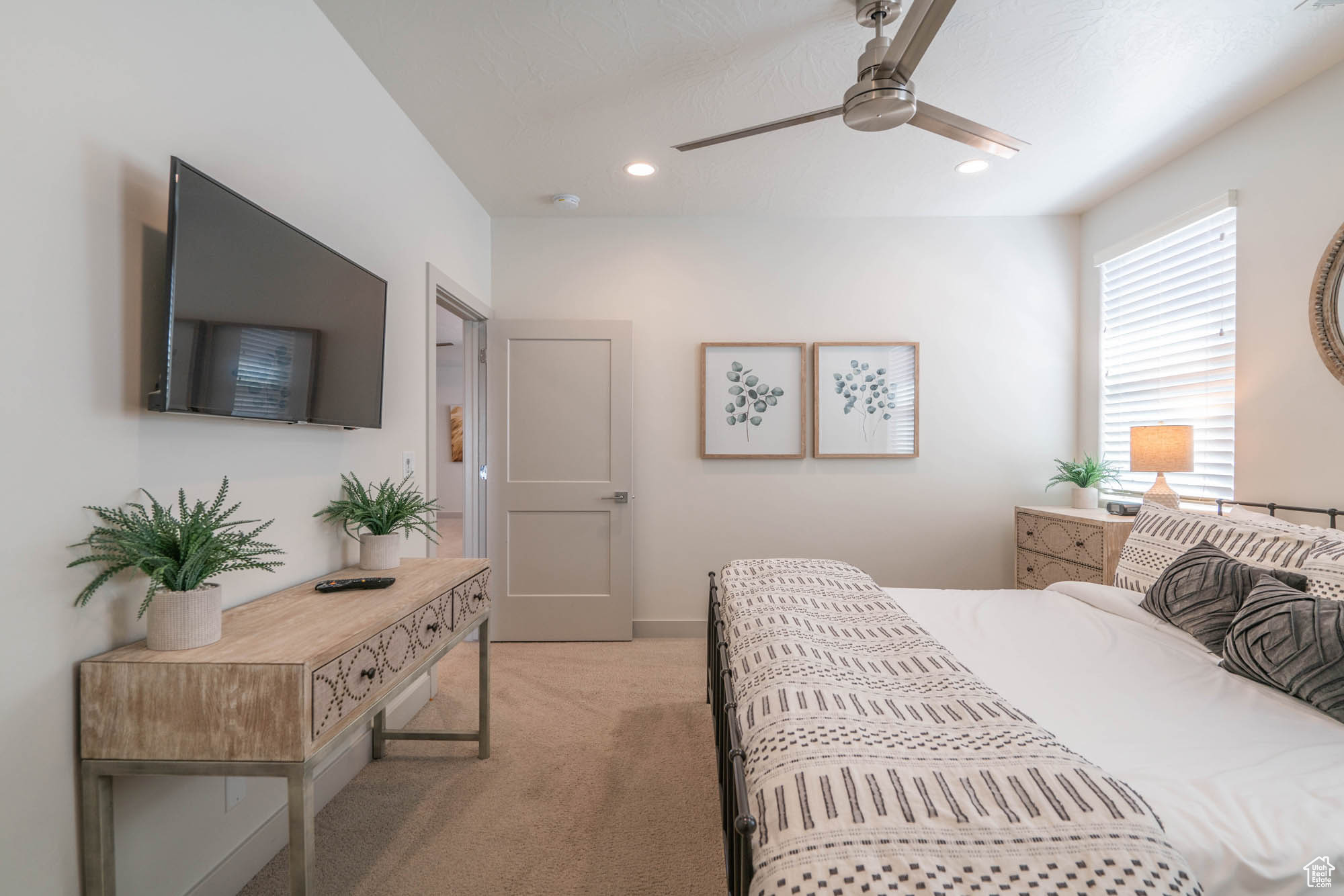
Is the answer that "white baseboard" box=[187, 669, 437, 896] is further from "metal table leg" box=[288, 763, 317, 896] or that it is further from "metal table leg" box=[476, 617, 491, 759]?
"metal table leg" box=[476, 617, 491, 759]

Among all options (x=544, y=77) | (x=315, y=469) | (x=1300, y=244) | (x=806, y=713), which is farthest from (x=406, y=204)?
(x=1300, y=244)

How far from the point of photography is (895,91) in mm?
1844

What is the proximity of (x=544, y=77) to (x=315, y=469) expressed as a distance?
67.0 inches

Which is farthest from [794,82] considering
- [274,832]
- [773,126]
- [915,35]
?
[274,832]

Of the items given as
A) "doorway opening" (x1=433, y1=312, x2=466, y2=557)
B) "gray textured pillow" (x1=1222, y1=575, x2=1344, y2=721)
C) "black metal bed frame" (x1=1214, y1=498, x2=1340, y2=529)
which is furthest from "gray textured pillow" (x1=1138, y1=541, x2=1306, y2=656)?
"doorway opening" (x1=433, y1=312, x2=466, y2=557)

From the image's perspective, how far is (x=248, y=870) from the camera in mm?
1839

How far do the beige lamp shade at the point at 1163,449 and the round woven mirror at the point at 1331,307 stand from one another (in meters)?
0.58

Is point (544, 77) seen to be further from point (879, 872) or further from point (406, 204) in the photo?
point (879, 872)

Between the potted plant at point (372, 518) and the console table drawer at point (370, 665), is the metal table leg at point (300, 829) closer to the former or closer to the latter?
the console table drawer at point (370, 665)

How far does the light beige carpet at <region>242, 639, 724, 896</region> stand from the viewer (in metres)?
1.85

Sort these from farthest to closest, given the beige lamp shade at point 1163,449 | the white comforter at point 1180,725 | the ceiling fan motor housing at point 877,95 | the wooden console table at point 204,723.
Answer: the beige lamp shade at point 1163,449, the ceiling fan motor housing at point 877,95, the wooden console table at point 204,723, the white comforter at point 1180,725

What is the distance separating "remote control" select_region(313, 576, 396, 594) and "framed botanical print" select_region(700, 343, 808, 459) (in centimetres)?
236

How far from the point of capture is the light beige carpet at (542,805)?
6.06ft

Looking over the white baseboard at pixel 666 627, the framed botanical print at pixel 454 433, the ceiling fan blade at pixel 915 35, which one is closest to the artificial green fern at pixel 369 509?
the white baseboard at pixel 666 627
